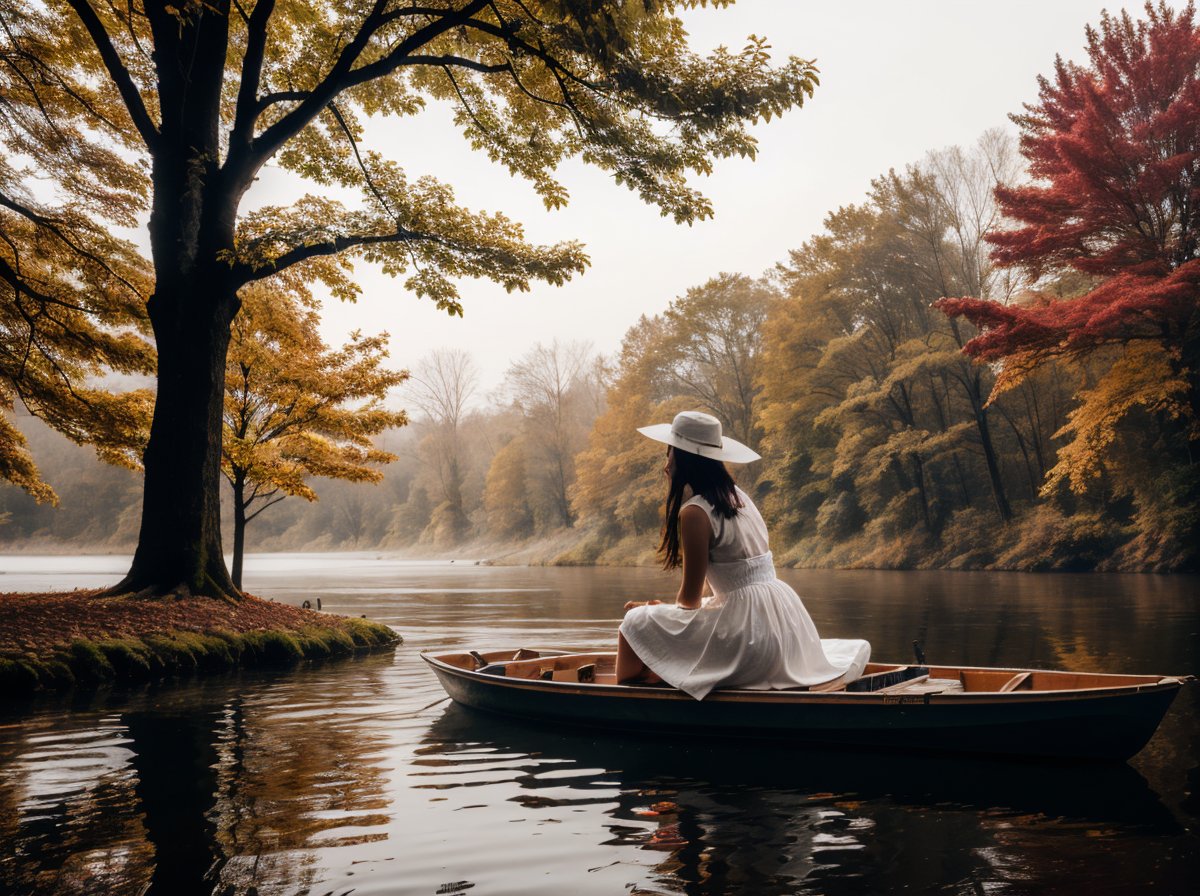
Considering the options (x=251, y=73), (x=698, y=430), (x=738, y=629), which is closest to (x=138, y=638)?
(x=251, y=73)

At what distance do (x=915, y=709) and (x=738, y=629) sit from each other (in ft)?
3.83

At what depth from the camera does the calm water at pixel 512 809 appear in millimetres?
3811

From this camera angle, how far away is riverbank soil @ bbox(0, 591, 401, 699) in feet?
29.4

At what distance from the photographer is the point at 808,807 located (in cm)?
479

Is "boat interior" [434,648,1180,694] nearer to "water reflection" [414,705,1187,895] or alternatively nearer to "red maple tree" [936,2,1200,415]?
"water reflection" [414,705,1187,895]

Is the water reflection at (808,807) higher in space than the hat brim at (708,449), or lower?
lower

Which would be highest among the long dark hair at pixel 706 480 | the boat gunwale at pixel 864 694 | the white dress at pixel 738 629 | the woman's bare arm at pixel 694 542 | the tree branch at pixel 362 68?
the tree branch at pixel 362 68

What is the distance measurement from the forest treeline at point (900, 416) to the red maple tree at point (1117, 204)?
1017mm

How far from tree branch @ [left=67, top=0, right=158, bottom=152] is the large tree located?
0.08 ft

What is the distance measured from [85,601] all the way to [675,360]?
3622 centimetres

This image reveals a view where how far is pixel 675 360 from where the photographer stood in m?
44.8

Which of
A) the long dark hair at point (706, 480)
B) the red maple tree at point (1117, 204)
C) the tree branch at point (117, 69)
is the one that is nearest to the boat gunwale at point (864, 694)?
the long dark hair at point (706, 480)

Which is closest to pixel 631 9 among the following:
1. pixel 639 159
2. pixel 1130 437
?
pixel 639 159

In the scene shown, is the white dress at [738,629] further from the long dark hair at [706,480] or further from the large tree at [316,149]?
the large tree at [316,149]
